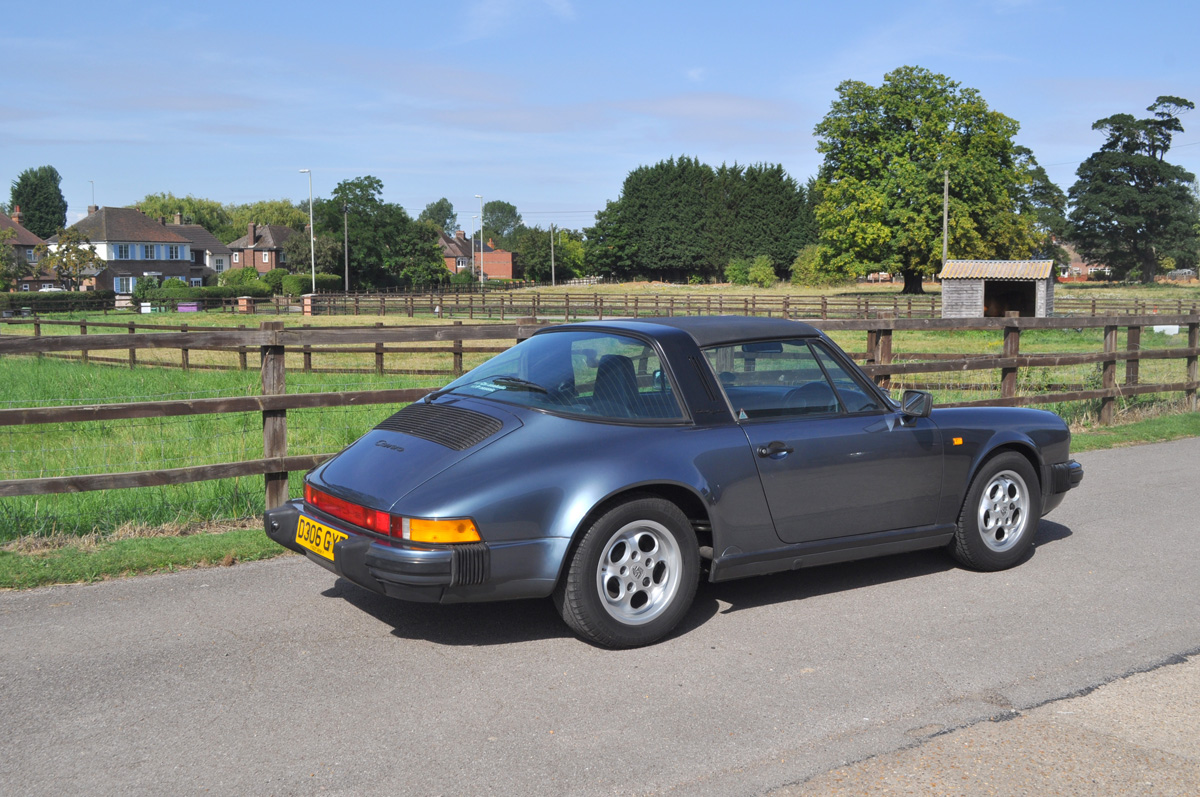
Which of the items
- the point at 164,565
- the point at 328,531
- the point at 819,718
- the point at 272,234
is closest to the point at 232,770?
the point at 328,531

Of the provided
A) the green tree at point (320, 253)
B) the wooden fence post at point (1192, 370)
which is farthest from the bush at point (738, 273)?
the wooden fence post at point (1192, 370)

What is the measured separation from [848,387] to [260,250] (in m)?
119

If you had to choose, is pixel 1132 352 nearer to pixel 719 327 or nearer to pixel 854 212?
pixel 719 327

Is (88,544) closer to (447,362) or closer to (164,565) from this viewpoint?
(164,565)

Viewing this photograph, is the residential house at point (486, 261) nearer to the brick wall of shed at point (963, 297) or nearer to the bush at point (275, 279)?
the bush at point (275, 279)

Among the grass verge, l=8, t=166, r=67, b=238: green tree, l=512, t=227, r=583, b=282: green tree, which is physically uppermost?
l=8, t=166, r=67, b=238: green tree

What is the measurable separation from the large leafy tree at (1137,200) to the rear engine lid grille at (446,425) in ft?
316

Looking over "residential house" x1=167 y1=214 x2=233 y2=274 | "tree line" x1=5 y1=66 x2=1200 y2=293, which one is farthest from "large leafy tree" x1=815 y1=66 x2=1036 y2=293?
"residential house" x1=167 y1=214 x2=233 y2=274

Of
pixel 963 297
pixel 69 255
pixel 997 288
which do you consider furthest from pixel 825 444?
pixel 69 255

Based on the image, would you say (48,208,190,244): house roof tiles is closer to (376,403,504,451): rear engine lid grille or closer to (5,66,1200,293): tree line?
(5,66,1200,293): tree line

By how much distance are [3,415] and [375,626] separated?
286 centimetres

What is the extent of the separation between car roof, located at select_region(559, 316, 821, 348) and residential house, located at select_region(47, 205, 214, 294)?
94587 millimetres

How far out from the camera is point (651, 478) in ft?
14.7

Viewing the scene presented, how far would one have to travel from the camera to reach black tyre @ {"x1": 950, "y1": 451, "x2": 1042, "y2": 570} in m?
5.74
